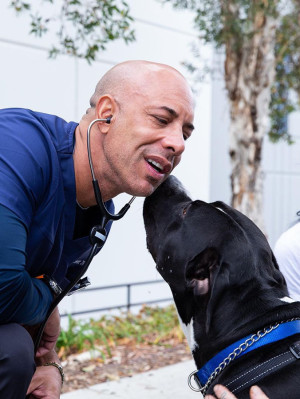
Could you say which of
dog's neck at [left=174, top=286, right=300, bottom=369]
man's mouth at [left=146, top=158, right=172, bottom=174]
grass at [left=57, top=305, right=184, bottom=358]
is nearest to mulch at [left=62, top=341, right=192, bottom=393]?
grass at [left=57, top=305, right=184, bottom=358]

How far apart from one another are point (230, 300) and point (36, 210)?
89 centimetres

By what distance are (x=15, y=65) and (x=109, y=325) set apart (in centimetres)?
320

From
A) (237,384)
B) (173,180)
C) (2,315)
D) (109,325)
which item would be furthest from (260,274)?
(109,325)

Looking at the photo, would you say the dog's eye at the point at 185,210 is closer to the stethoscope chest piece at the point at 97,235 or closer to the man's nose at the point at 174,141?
the man's nose at the point at 174,141

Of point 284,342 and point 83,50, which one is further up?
point 83,50

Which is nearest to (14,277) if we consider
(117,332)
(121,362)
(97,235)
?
(97,235)

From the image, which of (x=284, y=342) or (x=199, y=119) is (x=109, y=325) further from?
(x=284, y=342)

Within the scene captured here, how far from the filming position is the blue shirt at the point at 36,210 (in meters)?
2.13

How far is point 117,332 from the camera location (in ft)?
20.6

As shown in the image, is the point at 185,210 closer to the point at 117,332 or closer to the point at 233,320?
the point at 233,320

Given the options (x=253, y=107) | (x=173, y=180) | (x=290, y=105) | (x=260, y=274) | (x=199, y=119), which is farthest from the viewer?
(x=290, y=105)

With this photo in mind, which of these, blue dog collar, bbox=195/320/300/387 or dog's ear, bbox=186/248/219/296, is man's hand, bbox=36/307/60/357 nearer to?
dog's ear, bbox=186/248/219/296

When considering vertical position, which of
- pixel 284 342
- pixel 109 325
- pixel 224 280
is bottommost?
pixel 109 325

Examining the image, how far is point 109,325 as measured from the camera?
6.66 m
